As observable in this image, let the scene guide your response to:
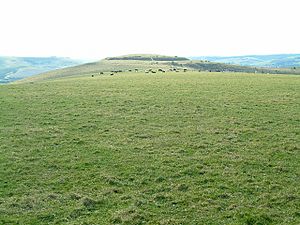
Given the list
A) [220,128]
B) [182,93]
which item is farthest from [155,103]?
[220,128]

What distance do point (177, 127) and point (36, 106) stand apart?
16252 millimetres

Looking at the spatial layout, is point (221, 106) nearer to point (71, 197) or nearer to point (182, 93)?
point (182, 93)

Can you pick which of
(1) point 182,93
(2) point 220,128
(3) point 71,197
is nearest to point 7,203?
(3) point 71,197

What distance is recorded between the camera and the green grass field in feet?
50.9

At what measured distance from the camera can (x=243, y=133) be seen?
84.4ft

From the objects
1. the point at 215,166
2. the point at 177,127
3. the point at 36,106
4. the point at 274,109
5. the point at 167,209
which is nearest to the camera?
the point at 167,209

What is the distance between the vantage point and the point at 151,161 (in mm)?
20906

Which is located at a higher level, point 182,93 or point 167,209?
point 182,93

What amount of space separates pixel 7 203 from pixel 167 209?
7.58m

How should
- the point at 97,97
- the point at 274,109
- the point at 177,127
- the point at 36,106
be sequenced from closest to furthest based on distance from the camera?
1. the point at 177,127
2. the point at 274,109
3. the point at 36,106
4. the point at 97,97

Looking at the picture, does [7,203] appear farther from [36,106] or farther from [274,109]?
[274,109]

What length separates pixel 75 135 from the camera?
2592 centimetres

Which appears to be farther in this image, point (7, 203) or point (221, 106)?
point (221, 106)

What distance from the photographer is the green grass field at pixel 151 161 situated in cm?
1550
